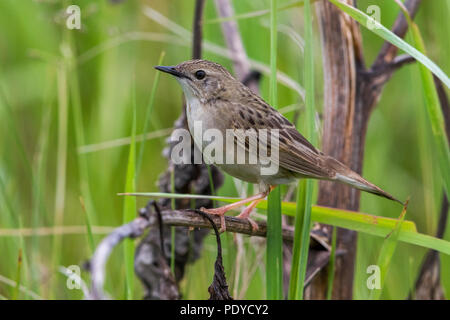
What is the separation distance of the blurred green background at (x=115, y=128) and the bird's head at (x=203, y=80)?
649mm

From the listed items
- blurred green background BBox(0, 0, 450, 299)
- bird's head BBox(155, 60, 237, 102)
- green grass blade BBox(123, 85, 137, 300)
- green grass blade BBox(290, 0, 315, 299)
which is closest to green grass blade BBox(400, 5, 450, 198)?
green grass blade BBox(290, 0, 315, 299)

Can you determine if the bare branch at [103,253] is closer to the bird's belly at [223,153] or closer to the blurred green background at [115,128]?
the bird's belly at [223,153]

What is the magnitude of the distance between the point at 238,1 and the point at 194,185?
194 centimetres

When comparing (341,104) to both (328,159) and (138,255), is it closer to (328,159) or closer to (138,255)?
(328,159)

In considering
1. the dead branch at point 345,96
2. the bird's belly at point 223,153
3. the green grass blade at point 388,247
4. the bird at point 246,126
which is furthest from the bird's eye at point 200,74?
the green grass blade at point 388,247

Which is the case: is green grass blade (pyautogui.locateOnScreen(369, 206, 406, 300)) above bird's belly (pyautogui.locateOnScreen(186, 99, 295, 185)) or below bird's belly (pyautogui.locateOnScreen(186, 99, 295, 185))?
below

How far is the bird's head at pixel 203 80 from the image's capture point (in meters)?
3.00

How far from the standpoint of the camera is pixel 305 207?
2.43m

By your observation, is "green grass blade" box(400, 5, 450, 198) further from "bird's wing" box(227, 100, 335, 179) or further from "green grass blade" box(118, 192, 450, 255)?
"bird's wing" box(227, 100, 335, 179)

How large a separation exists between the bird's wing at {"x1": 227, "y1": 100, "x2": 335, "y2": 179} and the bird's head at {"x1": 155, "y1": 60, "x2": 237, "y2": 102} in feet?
0.46

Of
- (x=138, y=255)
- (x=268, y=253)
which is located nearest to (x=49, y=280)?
(x=138, y=255)

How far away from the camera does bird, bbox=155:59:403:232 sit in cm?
278

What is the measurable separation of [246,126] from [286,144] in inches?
8.3

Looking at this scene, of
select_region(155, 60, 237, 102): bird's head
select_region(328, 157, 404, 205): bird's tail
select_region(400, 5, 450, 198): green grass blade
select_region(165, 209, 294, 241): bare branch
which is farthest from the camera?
select_region(155, 60, 237, 102): bird's head
